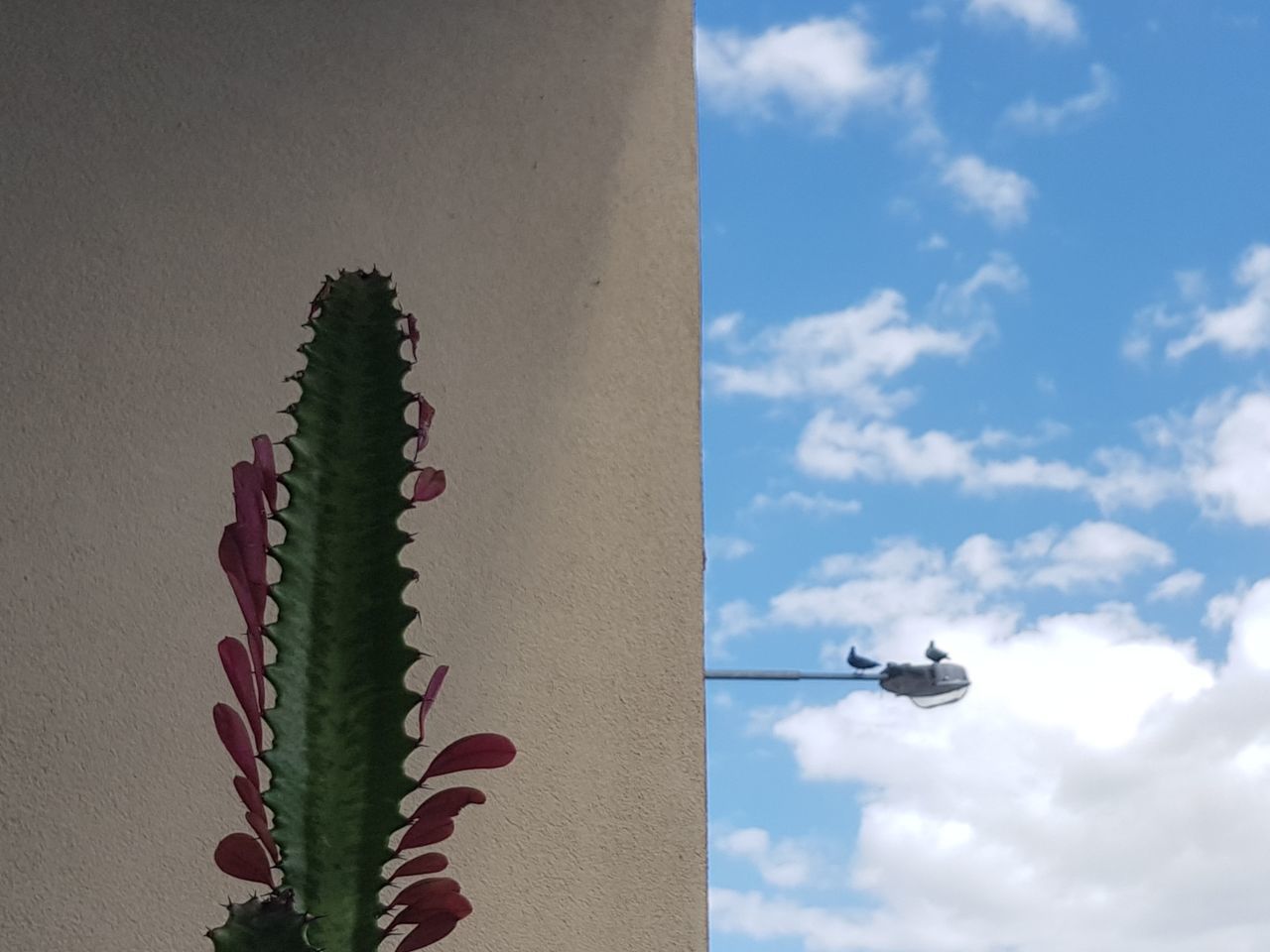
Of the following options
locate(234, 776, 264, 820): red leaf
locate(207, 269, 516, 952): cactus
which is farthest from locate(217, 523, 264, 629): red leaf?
locate(234, 776, 264, 820): red leaf

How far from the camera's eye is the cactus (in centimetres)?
81

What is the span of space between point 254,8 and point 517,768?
1053 millimetres

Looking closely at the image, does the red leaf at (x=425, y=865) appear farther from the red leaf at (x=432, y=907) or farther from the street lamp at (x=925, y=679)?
the street lamp at (x=925, y=679)

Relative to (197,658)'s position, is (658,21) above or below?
above

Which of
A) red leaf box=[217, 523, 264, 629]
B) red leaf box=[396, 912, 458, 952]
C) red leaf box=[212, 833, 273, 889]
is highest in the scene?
red leaf box=[217, 523, 264, 629]

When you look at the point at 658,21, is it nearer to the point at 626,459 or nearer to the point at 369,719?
the point at 626,459

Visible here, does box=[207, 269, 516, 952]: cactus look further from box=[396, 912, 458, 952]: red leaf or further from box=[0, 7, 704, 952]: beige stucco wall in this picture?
box=[0, 7, 704, 952]: beige stucco wall

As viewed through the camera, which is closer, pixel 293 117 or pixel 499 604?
pixel 499 604

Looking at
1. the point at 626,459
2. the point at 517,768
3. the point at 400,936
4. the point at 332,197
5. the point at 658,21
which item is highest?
the point at 658,21

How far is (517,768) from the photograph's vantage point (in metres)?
1.54

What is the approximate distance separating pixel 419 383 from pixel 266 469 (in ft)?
2.59

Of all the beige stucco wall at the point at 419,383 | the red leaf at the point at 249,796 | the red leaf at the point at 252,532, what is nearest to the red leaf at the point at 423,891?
the red leaf at the point at 249,796

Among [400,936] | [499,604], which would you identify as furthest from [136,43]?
[400,936]

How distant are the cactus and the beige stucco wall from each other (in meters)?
0.64
